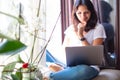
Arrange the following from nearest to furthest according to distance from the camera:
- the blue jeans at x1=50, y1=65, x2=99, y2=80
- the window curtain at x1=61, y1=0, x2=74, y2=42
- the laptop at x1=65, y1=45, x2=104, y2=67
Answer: the blue jeans at x1=50, y1=65, x2=99, y2=80
the laptop at x1=65, y1=45, x2=104, y2=67
the window curtain at x1=61, y1=0, x2=74, y2=42

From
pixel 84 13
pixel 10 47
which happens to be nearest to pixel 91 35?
pixel 84 13

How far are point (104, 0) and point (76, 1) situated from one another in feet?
0.95

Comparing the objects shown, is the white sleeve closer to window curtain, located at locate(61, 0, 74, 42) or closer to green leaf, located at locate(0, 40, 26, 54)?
window curtain, located at locate(61, 0, 74, 42)

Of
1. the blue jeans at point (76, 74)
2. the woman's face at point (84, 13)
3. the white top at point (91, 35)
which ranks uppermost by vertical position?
the woman's face at point (84, 13)

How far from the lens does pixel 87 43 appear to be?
86.0 inches

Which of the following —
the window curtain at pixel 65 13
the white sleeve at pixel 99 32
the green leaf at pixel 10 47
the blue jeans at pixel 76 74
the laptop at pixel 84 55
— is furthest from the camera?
the window curtain at pixel 65 13

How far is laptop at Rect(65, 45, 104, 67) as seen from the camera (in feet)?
6.16

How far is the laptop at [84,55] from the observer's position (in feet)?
6.16

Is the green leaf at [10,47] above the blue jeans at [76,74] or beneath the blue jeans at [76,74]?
above

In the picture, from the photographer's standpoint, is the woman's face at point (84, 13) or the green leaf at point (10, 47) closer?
the green leaf at point (10, 47)

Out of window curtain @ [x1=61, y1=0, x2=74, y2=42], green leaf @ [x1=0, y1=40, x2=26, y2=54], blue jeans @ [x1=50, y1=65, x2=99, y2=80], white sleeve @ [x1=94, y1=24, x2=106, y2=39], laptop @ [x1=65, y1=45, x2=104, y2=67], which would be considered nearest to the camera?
green leaf @ [x1=0, y1=40, x2=26, y2=54]

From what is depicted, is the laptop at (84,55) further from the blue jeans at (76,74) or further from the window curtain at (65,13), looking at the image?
the window curtain at (65,13)

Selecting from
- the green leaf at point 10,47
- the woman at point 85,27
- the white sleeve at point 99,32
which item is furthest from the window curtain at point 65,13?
the green leaf at point 10,47

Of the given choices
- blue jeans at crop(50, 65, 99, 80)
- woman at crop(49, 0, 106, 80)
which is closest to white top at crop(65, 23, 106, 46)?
woman at crop(49, 0, 106, 80)
